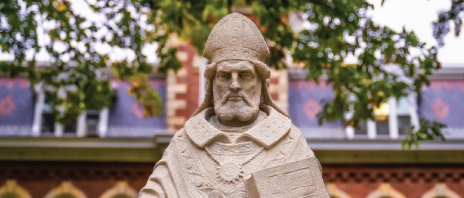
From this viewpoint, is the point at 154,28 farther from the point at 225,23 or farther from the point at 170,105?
the point at 225,23

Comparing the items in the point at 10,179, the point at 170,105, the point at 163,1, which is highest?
the point at 163,1

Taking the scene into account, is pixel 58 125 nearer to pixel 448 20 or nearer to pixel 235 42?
pixel 448 20

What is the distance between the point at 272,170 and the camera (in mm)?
5754

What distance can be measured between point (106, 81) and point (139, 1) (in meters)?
2.56

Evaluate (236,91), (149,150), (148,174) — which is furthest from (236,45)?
(148,174)

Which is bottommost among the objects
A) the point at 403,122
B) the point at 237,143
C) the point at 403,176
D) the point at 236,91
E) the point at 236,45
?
the point at 403,176

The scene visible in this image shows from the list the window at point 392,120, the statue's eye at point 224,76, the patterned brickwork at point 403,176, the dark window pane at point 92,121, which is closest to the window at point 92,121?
the dark window pane at point 92,121

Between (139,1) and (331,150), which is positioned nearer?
(139,1)

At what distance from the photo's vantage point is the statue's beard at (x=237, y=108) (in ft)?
21.2

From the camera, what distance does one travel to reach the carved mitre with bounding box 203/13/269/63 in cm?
653

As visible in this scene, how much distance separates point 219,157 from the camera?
20.4 feet

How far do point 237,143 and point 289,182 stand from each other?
679mm

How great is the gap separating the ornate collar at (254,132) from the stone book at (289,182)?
45 centimetres

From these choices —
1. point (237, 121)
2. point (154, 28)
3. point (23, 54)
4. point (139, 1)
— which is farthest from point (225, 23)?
point (154, 28)
